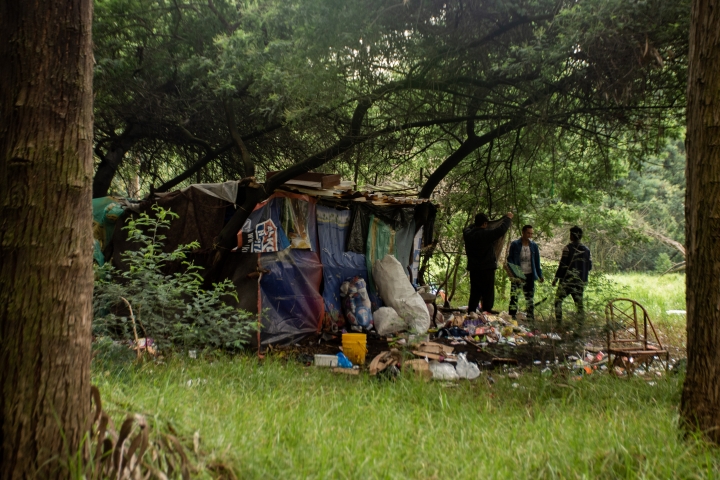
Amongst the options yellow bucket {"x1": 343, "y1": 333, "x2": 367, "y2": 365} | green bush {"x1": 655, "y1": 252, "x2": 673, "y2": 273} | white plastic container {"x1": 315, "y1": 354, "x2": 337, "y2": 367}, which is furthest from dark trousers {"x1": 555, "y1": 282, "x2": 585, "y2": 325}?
green bush {"x1": 655, "y1": 252, "x2": 673, "y2": 273}

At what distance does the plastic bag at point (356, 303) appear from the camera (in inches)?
359

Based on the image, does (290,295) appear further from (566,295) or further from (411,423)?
(411,423)

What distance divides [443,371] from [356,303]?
3.04 metres

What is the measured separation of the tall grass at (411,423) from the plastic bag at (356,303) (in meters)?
3.59

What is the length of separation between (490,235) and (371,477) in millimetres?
7428

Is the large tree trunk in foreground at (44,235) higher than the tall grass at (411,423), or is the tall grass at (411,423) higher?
the large tree trunk in foreground at (44,235)

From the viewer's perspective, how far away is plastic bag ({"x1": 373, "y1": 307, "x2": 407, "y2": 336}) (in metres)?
8.96

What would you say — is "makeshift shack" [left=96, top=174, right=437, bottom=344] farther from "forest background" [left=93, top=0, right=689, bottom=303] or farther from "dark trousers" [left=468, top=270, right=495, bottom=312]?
"dark trousers" [left=468, top=270, right=495, bottom=312]

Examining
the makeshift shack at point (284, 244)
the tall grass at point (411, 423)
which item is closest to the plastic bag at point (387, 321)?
the makeshift shack at point (284, 244)

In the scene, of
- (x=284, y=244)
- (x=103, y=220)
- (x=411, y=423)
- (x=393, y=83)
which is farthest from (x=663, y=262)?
(x=411, y=423)

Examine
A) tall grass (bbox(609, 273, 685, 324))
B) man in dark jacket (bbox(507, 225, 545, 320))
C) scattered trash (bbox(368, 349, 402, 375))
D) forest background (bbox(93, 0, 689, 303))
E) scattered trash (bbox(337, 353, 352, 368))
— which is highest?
forest background (bbox(93, 0, 689, 303))

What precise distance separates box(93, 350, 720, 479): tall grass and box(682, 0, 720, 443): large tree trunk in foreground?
0.27 m

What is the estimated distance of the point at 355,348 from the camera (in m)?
7.41

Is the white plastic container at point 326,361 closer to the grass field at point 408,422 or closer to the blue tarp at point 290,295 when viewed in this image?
the grass field at point 408,422
